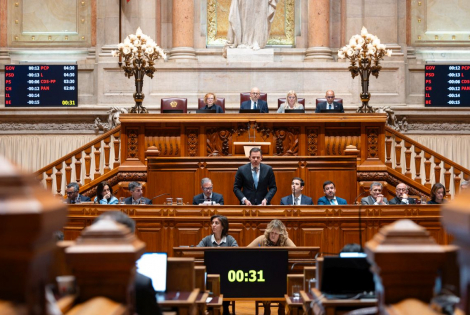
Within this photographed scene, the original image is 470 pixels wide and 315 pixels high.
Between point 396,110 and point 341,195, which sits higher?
point 396,110

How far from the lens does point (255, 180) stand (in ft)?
32.3

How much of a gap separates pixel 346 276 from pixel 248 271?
3040mm

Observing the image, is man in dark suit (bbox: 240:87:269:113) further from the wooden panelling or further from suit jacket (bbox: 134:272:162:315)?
suit jacket (bbox: 134:272:162:315)

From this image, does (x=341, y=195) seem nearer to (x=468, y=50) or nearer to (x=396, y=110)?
(x=396, y=110)

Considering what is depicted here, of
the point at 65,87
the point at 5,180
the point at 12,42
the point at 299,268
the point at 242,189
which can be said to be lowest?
the point at 299,268

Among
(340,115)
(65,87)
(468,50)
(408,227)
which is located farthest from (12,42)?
(408,227)

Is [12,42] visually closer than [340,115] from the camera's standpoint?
No

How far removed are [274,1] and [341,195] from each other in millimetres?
5556

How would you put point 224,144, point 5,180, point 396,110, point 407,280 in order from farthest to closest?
point 396,110 < point 224,144 < point 407,280 < point 5,180

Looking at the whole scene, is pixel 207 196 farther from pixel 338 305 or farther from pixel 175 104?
pixel 338 305

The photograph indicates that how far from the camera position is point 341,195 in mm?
10859

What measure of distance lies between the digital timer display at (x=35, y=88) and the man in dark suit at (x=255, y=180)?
247 inches

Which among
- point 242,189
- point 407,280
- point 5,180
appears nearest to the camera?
point 5,180

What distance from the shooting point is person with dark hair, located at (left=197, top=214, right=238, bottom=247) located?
8.12 meters
